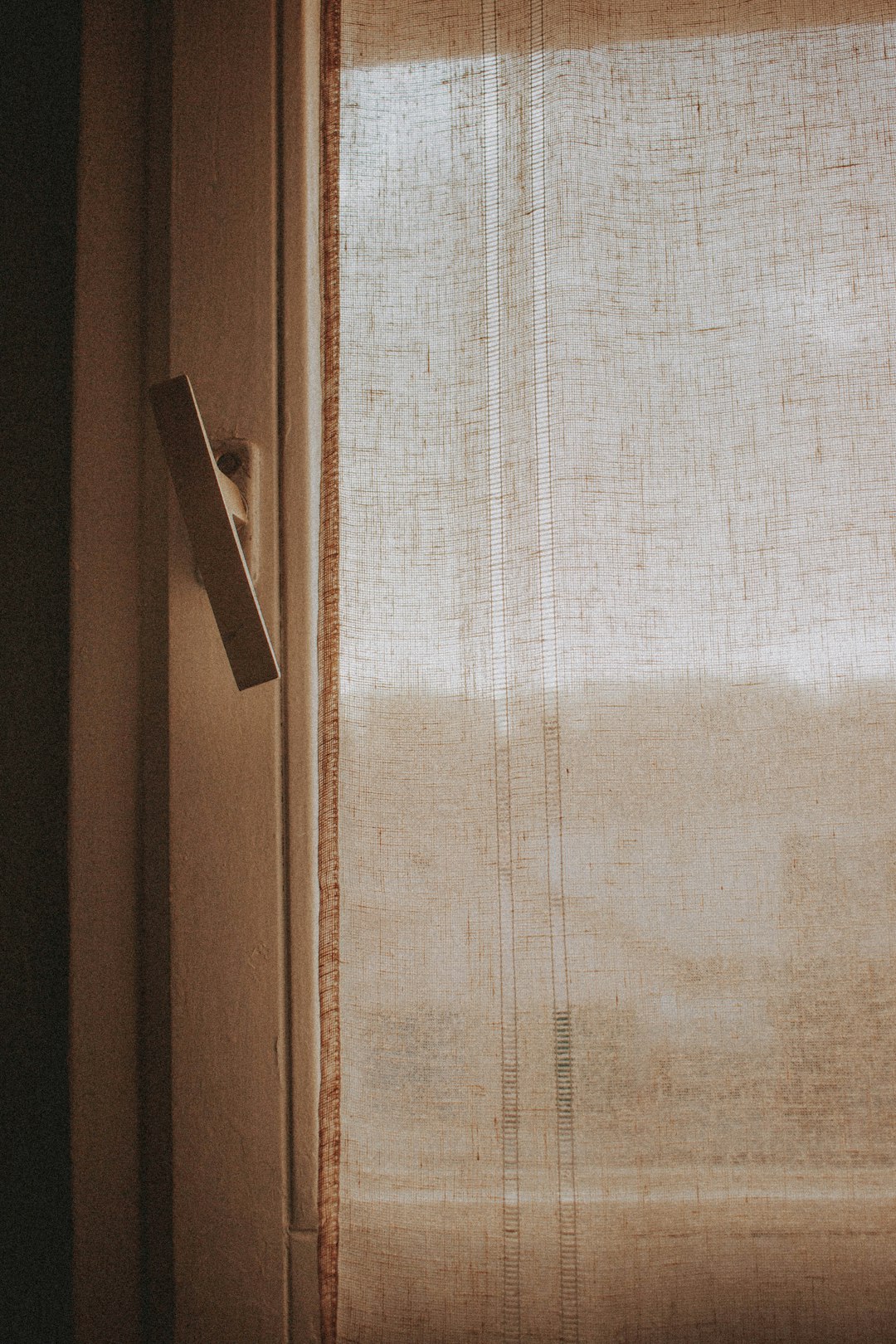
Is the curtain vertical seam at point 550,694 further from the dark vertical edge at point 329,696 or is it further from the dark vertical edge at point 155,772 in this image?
the dark vertical edge at point 155,772

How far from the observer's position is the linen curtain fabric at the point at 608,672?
579mm

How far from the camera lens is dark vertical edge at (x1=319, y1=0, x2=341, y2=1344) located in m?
0.59

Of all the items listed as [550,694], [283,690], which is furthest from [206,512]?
[550,694]

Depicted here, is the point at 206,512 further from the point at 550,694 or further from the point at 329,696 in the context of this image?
the point at 550,694

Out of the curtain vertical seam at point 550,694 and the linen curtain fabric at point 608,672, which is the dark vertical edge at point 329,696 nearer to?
the linen curtain fabric at point 608,672

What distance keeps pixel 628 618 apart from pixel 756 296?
29cm

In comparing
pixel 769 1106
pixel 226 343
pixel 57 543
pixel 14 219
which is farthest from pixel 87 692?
pixel 769 1106

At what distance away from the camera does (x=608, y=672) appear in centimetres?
62

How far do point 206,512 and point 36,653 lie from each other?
0.81 feet

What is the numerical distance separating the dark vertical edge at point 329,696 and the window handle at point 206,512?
4.4 inches

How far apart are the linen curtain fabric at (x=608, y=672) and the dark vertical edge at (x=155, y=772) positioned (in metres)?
0.13

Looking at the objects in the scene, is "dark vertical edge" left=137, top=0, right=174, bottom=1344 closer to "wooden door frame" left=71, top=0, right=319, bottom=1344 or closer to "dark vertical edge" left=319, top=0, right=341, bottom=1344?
"wooden door frame" left=71, top=0, right=319, bottom=1344

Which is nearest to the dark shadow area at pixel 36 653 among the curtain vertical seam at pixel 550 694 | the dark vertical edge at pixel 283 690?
the dark vertical edge at pixel 283 690

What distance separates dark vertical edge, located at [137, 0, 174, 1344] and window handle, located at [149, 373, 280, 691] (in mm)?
126
